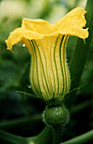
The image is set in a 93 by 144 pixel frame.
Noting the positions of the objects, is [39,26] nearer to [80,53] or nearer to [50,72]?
[50,72]

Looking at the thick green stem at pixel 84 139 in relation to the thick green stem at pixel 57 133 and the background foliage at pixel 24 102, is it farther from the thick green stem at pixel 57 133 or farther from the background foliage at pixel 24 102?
the background foliage at pixel 24 102

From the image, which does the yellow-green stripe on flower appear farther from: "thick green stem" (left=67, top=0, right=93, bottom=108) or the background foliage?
the background foliage

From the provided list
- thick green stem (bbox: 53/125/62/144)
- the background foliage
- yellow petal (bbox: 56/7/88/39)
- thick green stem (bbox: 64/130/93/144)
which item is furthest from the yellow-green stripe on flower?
the background foliage

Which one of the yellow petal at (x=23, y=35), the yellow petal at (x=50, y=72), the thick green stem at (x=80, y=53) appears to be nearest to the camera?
the yellow petal at (x=23, y=35)

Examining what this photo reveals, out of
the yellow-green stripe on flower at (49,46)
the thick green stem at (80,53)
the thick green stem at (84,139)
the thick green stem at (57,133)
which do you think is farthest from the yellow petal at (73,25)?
the thick green stem at (84,139)

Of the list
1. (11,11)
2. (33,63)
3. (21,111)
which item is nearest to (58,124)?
(33,63)

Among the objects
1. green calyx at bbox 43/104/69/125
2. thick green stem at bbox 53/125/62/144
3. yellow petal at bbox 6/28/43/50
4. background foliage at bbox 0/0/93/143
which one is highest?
yellow petal at bbox 6/28/43/50
